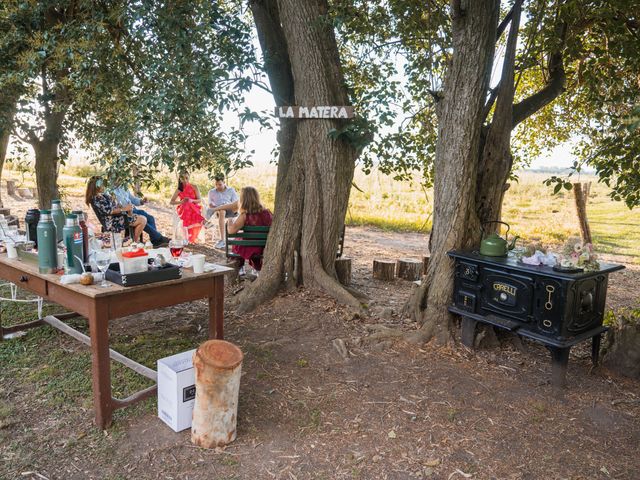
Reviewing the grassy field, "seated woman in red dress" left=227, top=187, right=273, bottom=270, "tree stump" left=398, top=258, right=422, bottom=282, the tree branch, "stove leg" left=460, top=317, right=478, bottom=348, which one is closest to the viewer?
"stove leg" left=460, top=317, right=478, bottom=348

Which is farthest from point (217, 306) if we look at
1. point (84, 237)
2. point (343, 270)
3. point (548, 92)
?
point (548, 92)

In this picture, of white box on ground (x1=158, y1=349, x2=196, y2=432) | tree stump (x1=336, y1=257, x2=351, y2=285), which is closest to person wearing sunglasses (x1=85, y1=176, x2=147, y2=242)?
tree stump (x1=336, y1=257, x2=351, y2=285)

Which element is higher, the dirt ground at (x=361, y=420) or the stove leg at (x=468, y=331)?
the stove leg at (x=468, y=331)

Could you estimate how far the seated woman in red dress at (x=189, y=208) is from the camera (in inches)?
349

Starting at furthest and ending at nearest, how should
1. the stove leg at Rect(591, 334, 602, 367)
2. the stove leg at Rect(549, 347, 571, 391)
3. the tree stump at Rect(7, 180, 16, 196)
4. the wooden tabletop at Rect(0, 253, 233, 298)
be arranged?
the tree stump at Rect(7, 180, 16, 196), the stove leg at Rect(591, 334, 602, 367), the stove leg at Rect(549, 347, 571, 391), the wooden tabletop at Rect(0, 253, 233, 298)

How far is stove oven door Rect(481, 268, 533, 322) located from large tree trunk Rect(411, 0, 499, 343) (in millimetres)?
433

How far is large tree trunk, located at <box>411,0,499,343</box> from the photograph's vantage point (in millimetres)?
4098

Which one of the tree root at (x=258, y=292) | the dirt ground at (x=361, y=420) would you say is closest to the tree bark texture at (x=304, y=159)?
the tree root at (x=258, y=292)

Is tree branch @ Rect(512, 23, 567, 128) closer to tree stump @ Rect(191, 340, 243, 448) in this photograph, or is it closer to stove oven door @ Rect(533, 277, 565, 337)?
stove oven door @ Rect(533, 277, 565, 337)

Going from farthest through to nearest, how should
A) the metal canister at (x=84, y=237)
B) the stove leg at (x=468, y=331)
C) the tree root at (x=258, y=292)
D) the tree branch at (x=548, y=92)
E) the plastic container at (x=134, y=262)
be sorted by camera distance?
the tree root at (x=258, y=292), the tree branch at (x=548, y=92), the stove leg at (x=468, y=331), the metal canister at (x=84, y=237), the plastic container at (x=134, y=262)

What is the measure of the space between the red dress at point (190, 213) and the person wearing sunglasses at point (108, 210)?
131cm

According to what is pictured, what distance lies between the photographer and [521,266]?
3.67 m

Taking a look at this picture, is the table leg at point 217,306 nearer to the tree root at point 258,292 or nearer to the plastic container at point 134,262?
the plastic container at point 134,262

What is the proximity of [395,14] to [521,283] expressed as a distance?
358 cm
